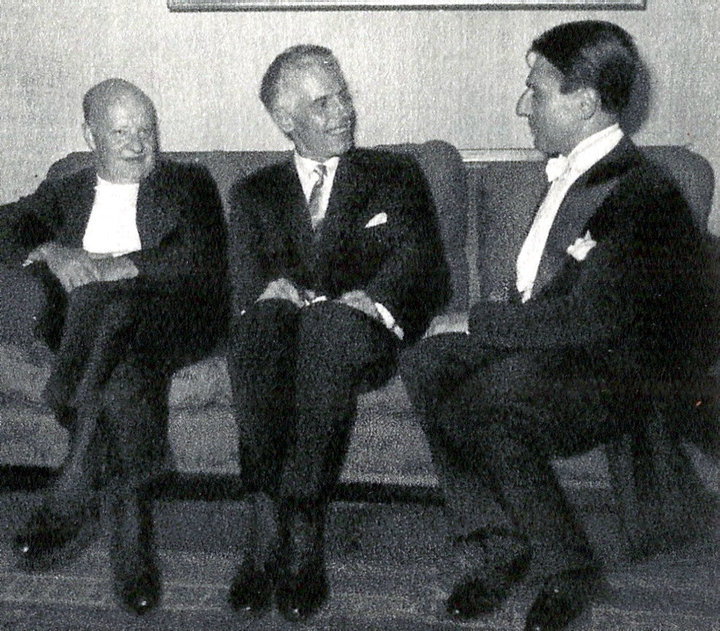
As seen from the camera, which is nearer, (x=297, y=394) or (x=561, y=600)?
(x=561, y=600)

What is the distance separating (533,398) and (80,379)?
104cm

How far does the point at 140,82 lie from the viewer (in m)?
3.45

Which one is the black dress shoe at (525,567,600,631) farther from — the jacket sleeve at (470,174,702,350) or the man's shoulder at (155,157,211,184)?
the man's shoulder at (155,157,211,184)

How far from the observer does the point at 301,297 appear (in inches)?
101

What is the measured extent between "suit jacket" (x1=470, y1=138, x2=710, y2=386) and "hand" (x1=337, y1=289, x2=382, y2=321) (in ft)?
1.14

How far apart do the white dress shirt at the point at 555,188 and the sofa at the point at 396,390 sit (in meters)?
0.34

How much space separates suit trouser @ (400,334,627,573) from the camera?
2.07 metres

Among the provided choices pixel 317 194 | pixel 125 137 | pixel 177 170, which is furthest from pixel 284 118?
pixel 125 137

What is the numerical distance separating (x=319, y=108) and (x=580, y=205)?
0.85 metres

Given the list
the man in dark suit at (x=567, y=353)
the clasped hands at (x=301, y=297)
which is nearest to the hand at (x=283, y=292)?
the clasped hands at (x=301, y=297)

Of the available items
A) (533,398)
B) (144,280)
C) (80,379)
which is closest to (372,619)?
(533,398)

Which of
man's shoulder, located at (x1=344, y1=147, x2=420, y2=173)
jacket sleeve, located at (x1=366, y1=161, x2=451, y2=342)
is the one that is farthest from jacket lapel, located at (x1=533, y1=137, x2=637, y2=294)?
man's shoulder, located at (x1=344, y1=147, x2=420, y2=173)

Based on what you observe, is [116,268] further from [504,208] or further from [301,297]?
[504,208]

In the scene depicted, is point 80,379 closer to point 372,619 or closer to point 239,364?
point 239,364
